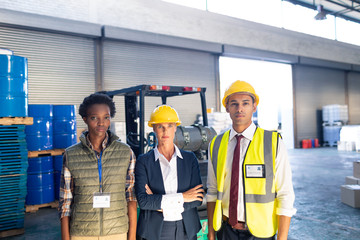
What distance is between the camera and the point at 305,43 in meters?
17.6

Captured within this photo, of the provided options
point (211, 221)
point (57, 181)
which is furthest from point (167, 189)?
point (57, 181)

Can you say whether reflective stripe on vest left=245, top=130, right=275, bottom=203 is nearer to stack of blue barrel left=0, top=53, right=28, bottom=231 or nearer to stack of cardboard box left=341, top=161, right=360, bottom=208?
stack of blue barrel left=0, top=53, right=28, bottom=231

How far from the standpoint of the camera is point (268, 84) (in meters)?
17.5

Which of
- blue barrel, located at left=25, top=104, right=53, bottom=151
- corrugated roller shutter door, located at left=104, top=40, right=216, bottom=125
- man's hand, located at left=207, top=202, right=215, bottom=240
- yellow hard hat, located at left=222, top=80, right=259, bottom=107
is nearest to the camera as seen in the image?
yellow hard hat, located at left=222, top=80, right=259, bottom=107

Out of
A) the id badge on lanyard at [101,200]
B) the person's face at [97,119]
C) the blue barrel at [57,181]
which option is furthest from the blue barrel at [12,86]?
the id badge on lanyard at [101,200]

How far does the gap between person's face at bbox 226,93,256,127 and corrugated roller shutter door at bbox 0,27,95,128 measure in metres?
8.70

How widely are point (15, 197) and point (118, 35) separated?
7272mm

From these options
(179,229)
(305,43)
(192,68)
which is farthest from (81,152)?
(305,43)

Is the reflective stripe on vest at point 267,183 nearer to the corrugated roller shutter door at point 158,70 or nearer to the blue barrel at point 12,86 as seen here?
the blue barrel at point 12,86

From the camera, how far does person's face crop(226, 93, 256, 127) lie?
6.27 feet

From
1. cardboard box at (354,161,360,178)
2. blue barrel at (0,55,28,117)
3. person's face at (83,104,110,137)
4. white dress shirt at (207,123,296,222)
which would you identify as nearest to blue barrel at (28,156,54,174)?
blue barrel at (0,55,28,117)

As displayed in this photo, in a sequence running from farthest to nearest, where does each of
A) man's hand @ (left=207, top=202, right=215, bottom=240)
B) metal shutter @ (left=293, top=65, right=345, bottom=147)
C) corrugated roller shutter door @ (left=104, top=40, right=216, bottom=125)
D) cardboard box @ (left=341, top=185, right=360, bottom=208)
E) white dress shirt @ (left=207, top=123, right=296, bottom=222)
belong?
metal shutter @ (left=293, top=65, right=345, bottom=147) < corrugated roller shutter door @ (left=104, top=40, right=216, bottom=125) < cardboard box @ (left=341, top=185, right=360, bottom=208) < man's hand @ (left=207, top=202, right=215, bottom=240) < white dress shirt @ (left=207, top=123, right=296, bottom=222)

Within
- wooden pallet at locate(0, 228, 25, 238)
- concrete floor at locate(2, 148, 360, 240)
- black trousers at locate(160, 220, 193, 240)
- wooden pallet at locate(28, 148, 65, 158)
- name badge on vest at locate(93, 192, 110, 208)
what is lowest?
concrete floor at locate(2, 148, 360, 240)

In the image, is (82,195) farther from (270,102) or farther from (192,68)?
(270,102)
